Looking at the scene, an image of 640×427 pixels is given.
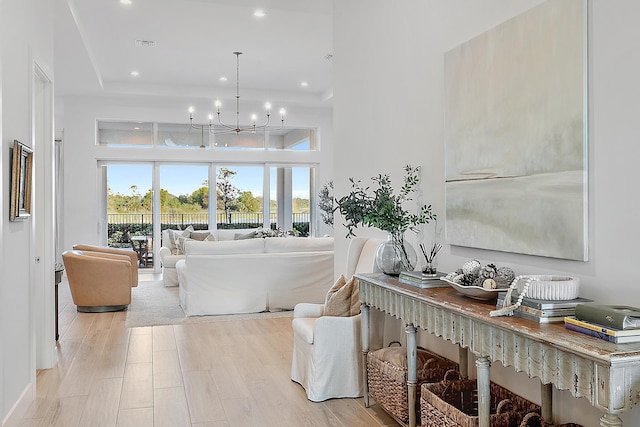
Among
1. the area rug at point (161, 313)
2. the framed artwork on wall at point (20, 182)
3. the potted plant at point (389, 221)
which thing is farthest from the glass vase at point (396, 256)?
the area rug at point (161, 313)

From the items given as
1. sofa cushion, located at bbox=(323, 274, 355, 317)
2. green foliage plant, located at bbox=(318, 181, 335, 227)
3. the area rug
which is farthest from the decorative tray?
green foliage plant, located at bbox=(318, 181, 335, 227)

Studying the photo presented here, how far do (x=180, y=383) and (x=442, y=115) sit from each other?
255 cm

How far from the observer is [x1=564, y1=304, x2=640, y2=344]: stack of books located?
1647mm

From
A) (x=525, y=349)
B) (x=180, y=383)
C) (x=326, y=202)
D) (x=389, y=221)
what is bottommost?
(x=180, y=383)

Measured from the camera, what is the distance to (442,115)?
3.19 metres

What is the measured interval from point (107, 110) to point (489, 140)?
852 cm

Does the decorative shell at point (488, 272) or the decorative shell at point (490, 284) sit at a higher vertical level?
the decorative shell at point (488, 272)

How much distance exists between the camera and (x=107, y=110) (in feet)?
31.8

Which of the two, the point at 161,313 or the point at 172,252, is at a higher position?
the point at 172,252

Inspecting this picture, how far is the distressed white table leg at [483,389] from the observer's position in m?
2.18

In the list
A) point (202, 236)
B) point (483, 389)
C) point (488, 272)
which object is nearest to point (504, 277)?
point (488, 272)

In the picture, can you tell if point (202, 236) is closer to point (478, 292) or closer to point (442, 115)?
point (442, 115)

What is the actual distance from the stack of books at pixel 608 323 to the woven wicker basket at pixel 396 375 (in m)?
1.28

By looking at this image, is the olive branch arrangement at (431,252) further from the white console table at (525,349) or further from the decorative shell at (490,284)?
the decorative shell at (490,284)
